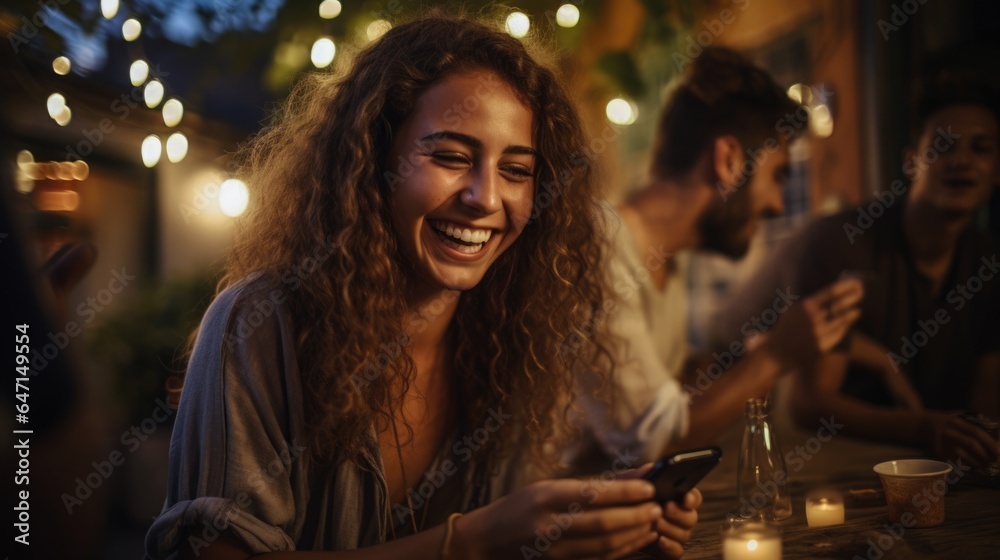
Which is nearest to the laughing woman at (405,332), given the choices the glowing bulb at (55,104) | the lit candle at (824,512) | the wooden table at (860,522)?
the wooden table at (860,522)

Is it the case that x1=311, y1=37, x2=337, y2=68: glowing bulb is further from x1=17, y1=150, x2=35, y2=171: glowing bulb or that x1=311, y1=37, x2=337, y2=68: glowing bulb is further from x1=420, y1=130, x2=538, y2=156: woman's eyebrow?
x1=420, y1=130, x2=538, y2=156: woman's eyebrow

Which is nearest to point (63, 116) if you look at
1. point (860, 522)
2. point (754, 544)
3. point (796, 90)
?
point (754, 544)

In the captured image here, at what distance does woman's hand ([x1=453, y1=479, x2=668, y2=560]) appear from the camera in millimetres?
1145

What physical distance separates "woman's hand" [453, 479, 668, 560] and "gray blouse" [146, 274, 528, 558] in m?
0.33

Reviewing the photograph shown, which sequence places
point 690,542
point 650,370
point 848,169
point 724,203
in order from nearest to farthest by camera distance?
1. point 690,542
2. point 650,370
3. point 724,203
4. point 848,169

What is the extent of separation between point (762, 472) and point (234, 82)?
295cm

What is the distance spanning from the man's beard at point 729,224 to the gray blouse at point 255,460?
1812 millimetres

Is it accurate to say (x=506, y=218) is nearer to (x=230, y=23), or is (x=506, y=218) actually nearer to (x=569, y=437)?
(x=569, y=437)

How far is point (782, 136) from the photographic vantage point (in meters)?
2.88

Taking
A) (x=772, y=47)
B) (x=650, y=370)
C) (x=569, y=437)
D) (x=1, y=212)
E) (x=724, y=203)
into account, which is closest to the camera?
(x=1, y=212)

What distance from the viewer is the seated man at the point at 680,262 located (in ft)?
7.50

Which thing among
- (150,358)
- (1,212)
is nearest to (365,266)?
(1,212)

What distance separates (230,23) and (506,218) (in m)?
1.89

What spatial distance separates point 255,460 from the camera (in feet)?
4.23
